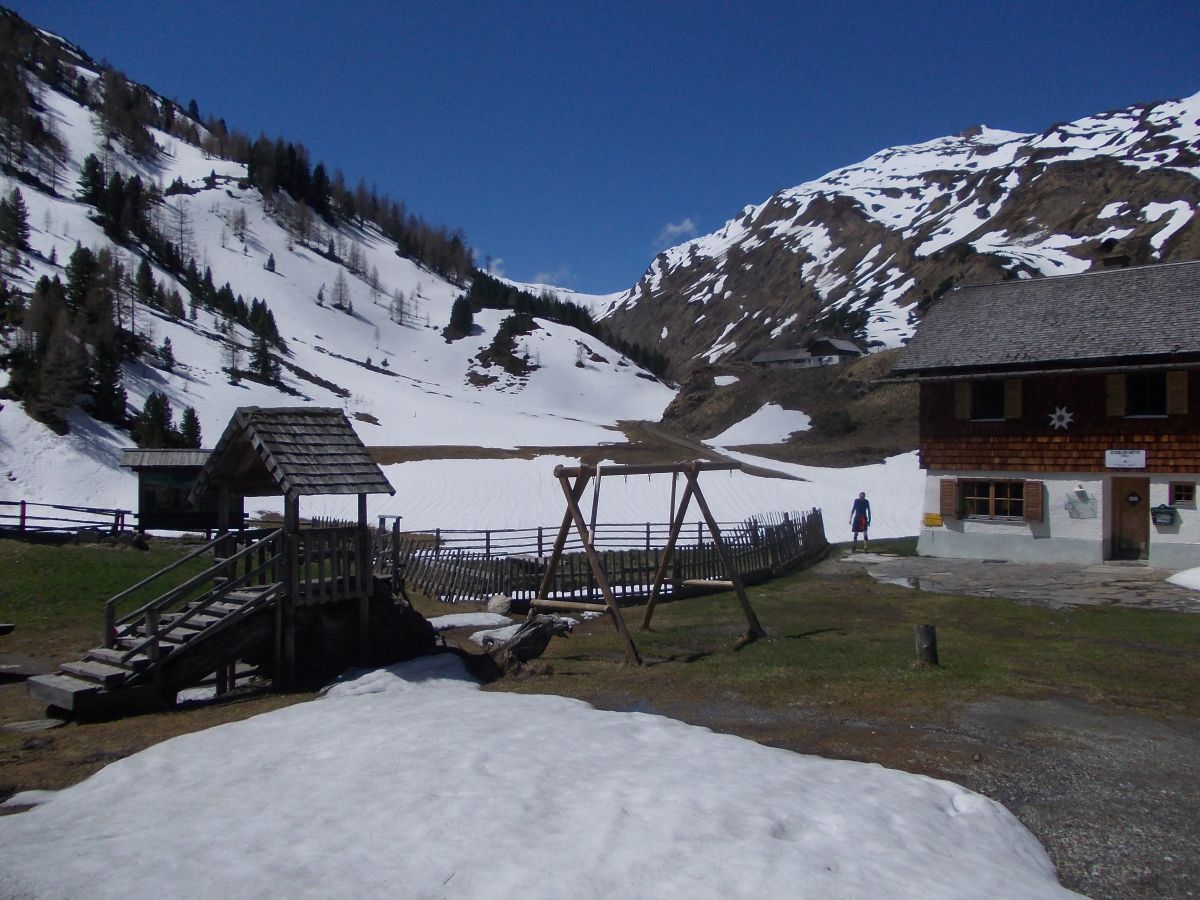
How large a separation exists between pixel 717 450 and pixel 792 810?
179ft

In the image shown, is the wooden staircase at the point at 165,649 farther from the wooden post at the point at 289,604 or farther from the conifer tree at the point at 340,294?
the conifer tree at the point at 340,294

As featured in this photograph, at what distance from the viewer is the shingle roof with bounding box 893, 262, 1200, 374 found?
22.9m

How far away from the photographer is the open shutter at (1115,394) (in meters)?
22.9

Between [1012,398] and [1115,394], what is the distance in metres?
2.49

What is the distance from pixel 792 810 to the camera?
6.38 m

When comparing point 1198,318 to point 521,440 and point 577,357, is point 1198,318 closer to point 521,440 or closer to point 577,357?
point 521,440

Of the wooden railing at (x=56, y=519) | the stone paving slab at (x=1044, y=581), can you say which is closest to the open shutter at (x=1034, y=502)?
the stone paving slab at (x=1044, y=581)

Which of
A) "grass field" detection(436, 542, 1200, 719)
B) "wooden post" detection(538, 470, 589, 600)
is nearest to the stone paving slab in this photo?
"grass field" detection(436, 542, 1200, 719)

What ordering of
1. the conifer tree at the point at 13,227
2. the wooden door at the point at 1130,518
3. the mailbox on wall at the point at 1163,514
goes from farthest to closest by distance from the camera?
the conifer tree at the point at 13,227 < the wooden door at the point at 1130,518 < the mailbox on wall at the point at 1163,514

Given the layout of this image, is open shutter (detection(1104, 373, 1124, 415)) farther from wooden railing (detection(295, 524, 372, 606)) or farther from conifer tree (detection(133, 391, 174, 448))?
conifer tree (detection(133, 391, 174, 448))

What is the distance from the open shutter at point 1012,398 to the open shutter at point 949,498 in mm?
2413

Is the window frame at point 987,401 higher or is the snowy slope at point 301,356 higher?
the snowy slope at point 301,356

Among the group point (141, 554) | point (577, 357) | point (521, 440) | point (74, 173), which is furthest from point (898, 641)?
point (74, 173)

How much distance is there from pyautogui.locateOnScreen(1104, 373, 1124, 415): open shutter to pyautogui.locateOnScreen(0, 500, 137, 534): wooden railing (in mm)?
28043
